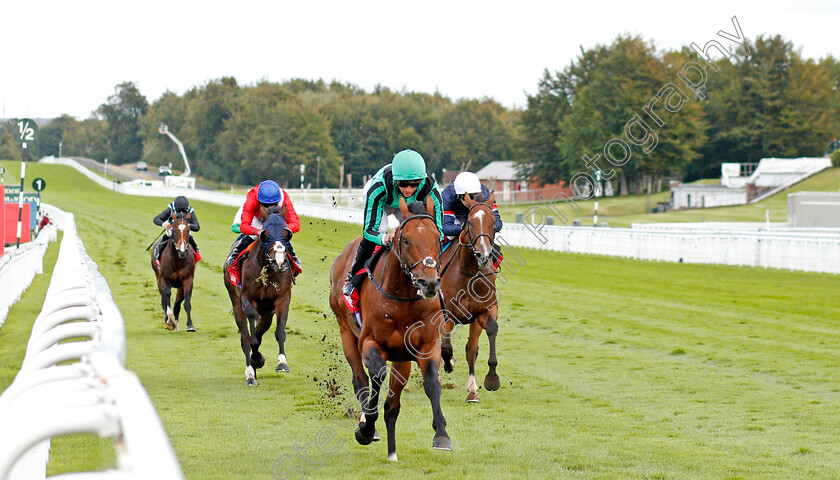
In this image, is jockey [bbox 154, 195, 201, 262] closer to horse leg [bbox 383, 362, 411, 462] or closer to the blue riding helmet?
the blue riding helmet

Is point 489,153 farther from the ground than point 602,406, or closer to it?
farther from the ground

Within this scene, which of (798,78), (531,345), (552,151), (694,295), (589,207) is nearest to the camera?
(531,345)

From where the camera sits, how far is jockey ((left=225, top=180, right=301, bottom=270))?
8961mm

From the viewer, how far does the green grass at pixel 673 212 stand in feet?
146

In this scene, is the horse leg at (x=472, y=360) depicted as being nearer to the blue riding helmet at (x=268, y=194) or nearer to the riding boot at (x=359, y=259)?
the riding boot at (x=359, y=259)

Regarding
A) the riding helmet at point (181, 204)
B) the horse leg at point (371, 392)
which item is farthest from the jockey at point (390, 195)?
the riding helmet at point (181, 204)

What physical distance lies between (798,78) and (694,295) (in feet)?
177

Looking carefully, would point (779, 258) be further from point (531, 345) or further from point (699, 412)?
point (699, 412)

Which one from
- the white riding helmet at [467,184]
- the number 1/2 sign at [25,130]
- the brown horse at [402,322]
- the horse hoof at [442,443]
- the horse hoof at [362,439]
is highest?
the number 1/2 sign at [25,130]

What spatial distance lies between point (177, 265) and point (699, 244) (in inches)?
634

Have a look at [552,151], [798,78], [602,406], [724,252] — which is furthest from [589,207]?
[602,406]

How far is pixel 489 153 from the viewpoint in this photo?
8994 cm

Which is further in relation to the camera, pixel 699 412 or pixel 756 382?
pixel 756 382

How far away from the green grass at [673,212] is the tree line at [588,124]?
2.60m
